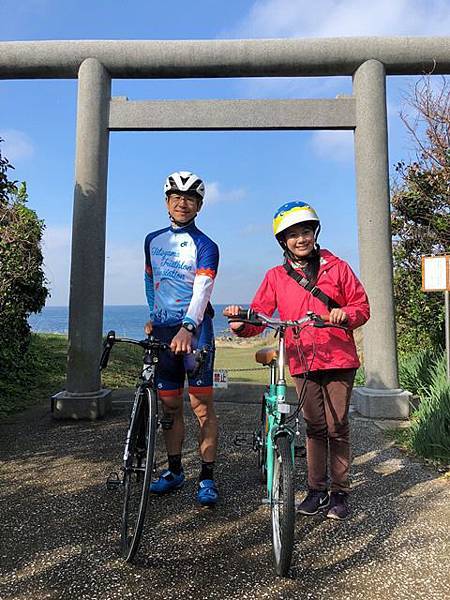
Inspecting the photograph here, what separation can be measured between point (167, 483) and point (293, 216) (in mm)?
1864

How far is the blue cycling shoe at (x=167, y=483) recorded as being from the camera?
10.2 feet

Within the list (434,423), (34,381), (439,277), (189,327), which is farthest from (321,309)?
(34,381)

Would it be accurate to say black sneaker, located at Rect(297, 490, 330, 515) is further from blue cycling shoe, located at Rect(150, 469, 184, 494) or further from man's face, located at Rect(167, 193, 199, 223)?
man's face, located at Rect(167, 193, 199, 223)

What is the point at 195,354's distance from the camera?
2.78 meters

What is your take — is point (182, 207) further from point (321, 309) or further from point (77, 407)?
point (77, 407)

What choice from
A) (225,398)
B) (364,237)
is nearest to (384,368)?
(364,237)

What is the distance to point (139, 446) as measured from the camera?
2475 mm

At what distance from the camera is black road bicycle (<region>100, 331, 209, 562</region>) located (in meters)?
2.26

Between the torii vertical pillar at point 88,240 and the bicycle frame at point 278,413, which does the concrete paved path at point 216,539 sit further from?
the torii vertical pillar at point 88,240

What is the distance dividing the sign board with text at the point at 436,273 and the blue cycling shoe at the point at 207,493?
3.25 metres

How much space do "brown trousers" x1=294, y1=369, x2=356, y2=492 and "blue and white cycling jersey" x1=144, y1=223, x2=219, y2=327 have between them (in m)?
0.83

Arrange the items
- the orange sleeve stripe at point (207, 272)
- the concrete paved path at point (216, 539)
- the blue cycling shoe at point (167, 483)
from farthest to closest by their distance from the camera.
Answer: the blue cycling shoe at point (167, 483) < the orange sleeve stripe at point (207, 272) < the concrete paved path at point (216, 539)

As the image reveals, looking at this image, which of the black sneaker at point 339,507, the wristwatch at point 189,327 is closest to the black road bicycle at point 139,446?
the wristwatch at point 189,327

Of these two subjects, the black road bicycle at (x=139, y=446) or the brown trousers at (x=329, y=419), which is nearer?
the black road bicycle at (x=139, y=446)
